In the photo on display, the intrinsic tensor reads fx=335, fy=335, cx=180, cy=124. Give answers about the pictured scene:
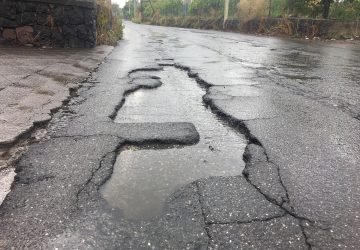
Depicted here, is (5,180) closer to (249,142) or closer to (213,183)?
(213,183)

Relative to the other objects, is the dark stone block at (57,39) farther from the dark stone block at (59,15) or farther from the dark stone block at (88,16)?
the dark stone block at (88,16)

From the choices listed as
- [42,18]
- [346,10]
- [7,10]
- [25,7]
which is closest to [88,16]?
[42,18]

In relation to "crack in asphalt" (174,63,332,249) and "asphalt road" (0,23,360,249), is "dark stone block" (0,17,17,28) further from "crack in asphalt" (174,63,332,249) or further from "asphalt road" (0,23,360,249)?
"crack in asphalt" (174,63,332,249)

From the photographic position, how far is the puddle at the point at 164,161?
184 cm

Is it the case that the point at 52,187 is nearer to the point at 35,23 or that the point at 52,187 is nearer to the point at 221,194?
the point at 221,194

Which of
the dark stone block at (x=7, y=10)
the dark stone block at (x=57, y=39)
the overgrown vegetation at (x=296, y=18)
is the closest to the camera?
the dark stone block at (x=7, y=10)

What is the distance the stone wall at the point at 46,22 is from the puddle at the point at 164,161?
493 cm

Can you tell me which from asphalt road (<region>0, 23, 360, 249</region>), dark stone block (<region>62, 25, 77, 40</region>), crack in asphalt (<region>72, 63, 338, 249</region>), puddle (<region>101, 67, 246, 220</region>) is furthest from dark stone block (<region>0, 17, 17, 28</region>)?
puddle (<region>101, 67, 246, 220</region>)

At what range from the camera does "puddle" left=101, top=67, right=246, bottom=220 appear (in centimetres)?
184

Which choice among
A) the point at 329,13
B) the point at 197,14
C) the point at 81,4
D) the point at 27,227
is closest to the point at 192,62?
the point at 81,4

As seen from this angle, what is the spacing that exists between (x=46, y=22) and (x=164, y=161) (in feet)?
21.4

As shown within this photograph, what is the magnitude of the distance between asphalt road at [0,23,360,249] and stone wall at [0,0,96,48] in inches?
174

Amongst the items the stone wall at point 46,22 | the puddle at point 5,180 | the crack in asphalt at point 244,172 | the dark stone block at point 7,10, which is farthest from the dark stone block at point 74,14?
the puddle at point 5,180

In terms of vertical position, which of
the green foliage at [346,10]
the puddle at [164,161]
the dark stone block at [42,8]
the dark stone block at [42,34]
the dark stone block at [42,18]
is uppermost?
the green foliage at [346,10]
